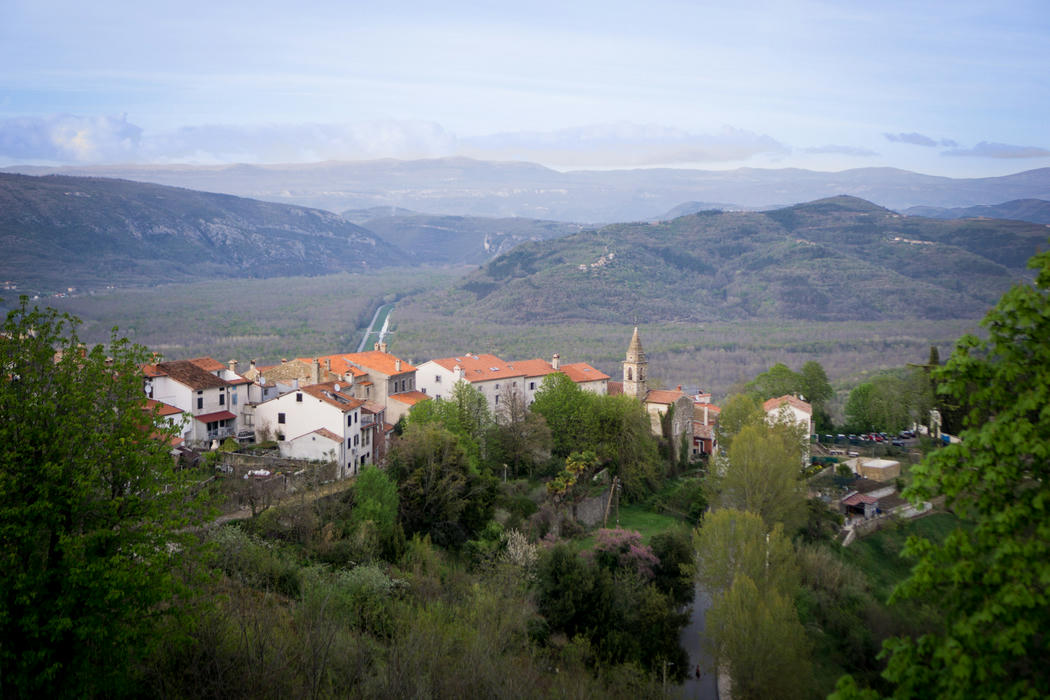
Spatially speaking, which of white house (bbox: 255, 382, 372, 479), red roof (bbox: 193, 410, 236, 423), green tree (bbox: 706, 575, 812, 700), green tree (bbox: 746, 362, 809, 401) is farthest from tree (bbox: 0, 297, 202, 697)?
green tree (bbox: 746, 362, 809, 401)

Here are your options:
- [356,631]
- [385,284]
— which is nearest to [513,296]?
[385,284]

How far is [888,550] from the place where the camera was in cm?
3659

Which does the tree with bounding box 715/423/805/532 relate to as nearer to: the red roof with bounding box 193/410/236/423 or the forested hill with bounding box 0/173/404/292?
the red roof with bounding box 193/410/236/423

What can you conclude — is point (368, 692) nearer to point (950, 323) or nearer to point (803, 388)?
point (803, 388)

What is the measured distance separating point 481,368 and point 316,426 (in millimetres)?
18931

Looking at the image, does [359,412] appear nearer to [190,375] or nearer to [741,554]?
[190,375]

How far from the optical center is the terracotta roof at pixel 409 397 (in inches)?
1718

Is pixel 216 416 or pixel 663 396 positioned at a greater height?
pixel 216 416

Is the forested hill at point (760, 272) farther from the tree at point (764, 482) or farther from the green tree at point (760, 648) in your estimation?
the green tree at point (760, 648)

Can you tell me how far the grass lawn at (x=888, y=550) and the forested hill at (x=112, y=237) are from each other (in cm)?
9922

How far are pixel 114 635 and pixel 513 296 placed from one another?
135m

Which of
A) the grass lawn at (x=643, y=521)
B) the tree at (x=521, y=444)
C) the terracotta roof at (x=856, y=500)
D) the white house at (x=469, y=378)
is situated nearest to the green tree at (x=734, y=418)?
the terracotta roof at (x=856, y=500)

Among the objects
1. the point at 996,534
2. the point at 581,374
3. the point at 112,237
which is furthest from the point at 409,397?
the point at 112,237

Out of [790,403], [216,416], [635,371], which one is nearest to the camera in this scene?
[216,416]
